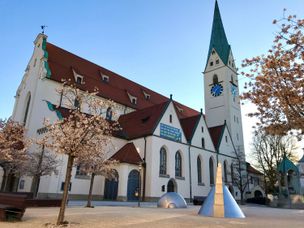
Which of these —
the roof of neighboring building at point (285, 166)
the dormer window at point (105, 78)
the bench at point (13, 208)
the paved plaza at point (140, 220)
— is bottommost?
the paved plaza at point (140, 220)

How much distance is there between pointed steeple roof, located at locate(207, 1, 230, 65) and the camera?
161ft

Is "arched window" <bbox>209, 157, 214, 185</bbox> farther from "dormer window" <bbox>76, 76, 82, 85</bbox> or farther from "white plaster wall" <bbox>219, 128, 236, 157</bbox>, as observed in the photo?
"dormer window" <bbox>76, 76, 82, 85</bbox>

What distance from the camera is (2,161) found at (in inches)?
773

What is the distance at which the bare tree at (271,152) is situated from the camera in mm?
38406

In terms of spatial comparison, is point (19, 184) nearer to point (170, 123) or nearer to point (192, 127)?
point (170, 123)

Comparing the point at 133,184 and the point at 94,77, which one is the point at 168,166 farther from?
the point at 94,77

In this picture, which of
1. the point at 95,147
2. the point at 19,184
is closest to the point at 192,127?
the point at 19,184

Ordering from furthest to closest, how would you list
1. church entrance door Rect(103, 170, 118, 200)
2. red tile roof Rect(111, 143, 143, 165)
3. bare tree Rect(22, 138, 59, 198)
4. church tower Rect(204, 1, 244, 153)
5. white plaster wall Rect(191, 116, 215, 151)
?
church tower Rect(204, 1, 244, 153) → white plaster wall Rect(191, 116, 215, 151) → red tile roof Rect(111, 143, 143, 165) → church entrance door Rect(103, 170, 118, 200) → bare tree Rect(22, 138, 59, 198)

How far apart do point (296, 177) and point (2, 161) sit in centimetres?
4032

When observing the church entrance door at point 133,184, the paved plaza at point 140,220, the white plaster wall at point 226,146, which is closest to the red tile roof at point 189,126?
the white plaster wall at point 226,146

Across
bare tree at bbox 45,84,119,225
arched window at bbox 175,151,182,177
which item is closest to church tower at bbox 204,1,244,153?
arched window at bbox 175,151,182,177

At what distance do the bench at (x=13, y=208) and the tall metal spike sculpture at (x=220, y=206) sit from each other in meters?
8.93

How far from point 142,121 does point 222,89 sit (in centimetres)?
2112

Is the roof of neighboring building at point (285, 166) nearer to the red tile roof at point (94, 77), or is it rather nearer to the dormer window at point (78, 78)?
the red tile roof at point (94, 77)
